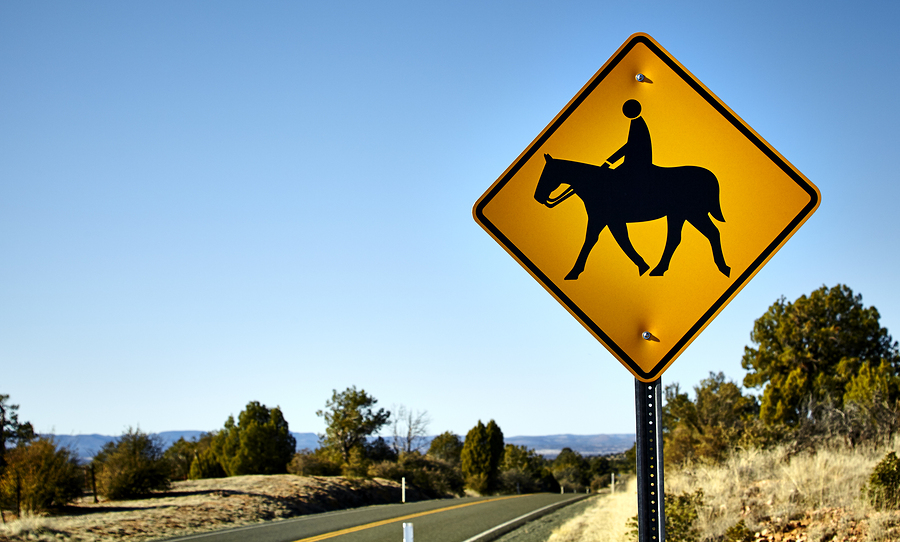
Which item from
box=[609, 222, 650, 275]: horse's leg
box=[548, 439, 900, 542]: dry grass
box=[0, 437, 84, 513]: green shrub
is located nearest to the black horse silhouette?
box=[609, 222, 650, 275]: horse's leg

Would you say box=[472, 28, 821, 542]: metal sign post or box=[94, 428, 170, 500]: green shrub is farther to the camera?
box=[94, 428, 170, 500]: green shrub

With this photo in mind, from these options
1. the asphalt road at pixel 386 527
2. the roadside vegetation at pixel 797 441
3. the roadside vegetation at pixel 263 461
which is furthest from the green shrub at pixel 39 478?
the roadside vegetation at pixel 797 441

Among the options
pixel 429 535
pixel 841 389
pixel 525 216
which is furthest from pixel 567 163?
pixel 841 389

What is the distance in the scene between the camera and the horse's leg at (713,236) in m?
2.05

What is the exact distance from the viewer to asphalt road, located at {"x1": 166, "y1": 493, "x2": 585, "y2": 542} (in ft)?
35.9

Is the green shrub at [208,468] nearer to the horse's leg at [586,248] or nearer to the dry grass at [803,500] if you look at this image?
the dry grass at [803,500]

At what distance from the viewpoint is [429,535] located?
37.2 ft

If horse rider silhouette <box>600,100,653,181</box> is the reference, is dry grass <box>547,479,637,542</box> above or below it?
below

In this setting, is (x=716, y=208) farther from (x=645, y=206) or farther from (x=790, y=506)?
(x=790, y=506)

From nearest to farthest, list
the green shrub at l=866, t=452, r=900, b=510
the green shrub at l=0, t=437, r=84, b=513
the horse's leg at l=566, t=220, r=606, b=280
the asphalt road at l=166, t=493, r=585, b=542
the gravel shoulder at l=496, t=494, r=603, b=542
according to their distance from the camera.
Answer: the horse's leg at l=566, t=220, r=606, b=280 → the green shrub at l=866, t=452, r=900, b=510 → the asphalt road at l=166, t=493, r=585, b=542 → the gravel shoulder at l=496, t=494, r=603, b=542 → the green shrub at l=0, t=437, r=84, b=513

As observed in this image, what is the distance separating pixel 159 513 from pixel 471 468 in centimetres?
3603

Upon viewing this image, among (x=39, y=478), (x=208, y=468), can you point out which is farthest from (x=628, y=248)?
(x=208, y=468)

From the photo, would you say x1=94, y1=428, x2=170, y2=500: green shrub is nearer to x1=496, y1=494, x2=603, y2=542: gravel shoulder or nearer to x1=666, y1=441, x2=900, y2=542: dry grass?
x1=496, y1=494, x2=603, y2=542: gravel shoulder

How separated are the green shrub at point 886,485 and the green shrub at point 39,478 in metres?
18.0
